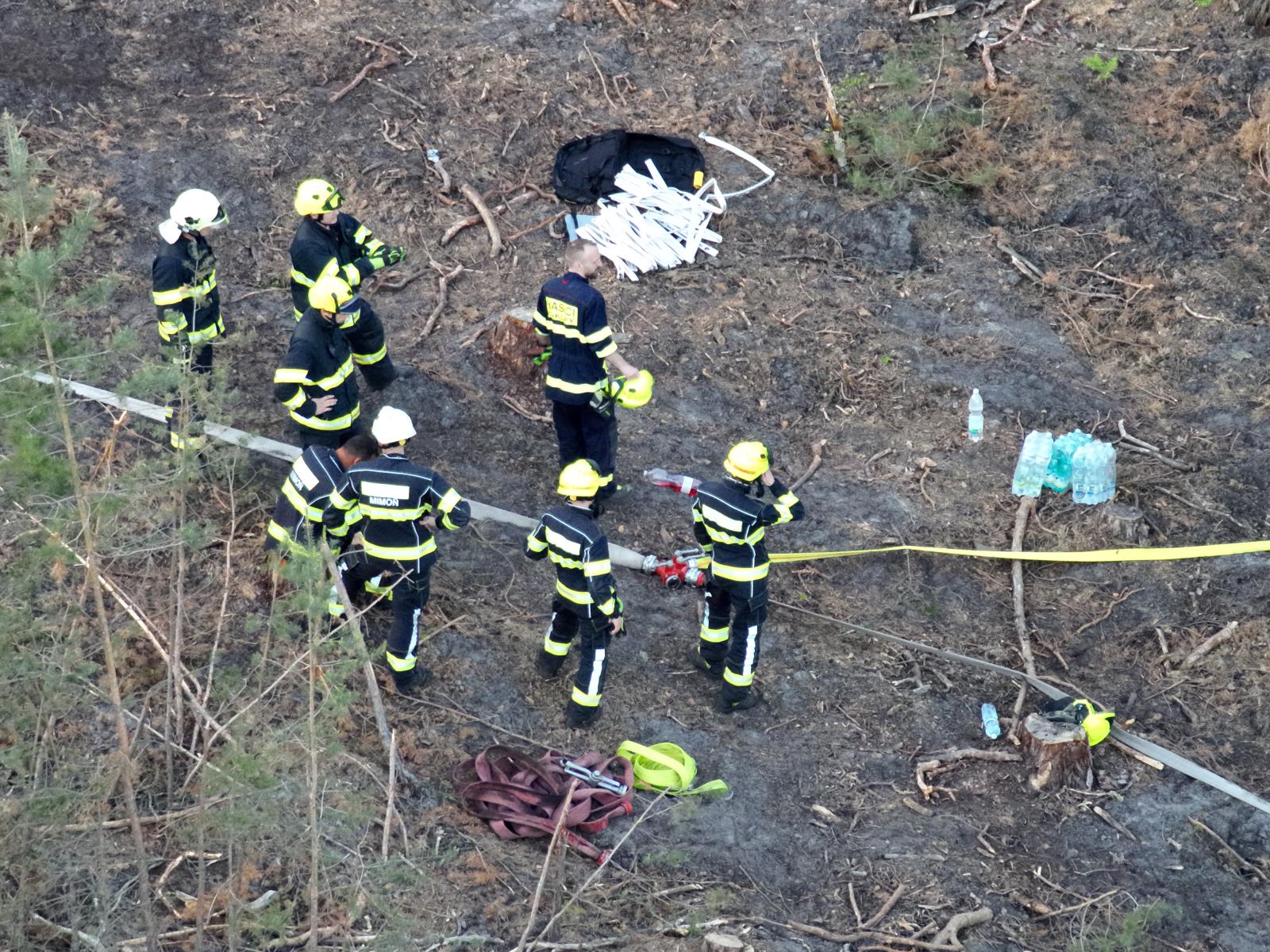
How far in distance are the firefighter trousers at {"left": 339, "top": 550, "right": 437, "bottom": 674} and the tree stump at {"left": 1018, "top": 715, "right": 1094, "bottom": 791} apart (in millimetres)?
3649

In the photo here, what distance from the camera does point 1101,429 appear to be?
10250 millimetres

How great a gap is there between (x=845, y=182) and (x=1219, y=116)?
3652 mm

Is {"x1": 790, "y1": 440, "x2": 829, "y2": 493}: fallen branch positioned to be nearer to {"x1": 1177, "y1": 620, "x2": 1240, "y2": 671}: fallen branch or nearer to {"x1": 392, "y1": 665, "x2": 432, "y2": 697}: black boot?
{"x1": 1177, "y1": 620, "x2": 1240, "y2": 671}: fallen branch

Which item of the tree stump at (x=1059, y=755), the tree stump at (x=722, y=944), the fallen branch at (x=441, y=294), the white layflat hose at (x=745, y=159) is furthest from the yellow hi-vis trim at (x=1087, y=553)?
the white layflat hose at (x=745, y=159)

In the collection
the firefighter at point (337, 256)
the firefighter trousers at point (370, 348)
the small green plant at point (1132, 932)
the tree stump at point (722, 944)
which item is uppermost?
the firefighter at point (337, 256)

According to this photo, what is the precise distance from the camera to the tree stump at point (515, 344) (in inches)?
412

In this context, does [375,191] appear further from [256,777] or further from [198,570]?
[256,777]

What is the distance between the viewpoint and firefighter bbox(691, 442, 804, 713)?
761 cm

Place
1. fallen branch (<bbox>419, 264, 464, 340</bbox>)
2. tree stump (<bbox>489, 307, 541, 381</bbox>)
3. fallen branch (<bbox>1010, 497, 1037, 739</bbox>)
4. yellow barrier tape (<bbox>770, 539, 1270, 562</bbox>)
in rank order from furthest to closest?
fallen branch (<bbox>419, 264, 464, 340</bbox>)
tree stump (<bbox>489, 307, 541, 381</bbox>)
yellow barrier tape (<bbox>770, 539, 1270, 562</bbox>)
fallen branch (<bbox>1010, 497, 1037, 739</bbox>)

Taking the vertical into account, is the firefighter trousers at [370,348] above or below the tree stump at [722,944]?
above

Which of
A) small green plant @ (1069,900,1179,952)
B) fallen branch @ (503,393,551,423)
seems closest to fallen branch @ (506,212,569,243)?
fallen branch @ (503,393,551,423)

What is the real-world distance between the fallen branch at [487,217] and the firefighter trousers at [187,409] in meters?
3.09

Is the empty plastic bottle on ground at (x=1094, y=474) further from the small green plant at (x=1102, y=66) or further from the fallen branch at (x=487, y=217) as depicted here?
the fallen branch at (x=487, y=217)

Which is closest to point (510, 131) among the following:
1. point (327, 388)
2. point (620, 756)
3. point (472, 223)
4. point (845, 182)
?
point (472, 223)
